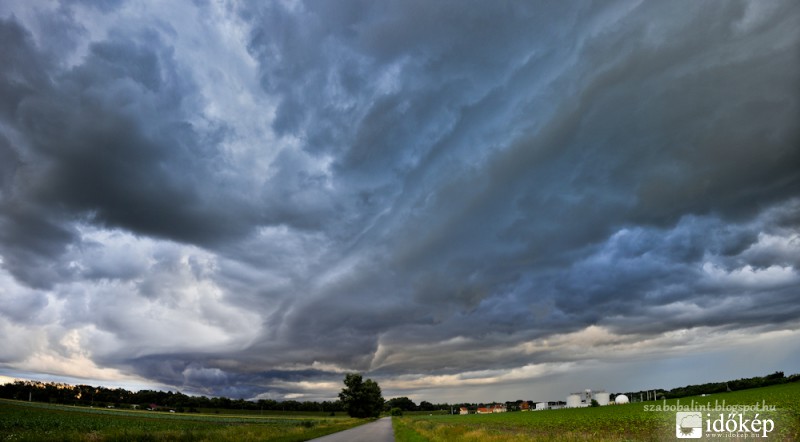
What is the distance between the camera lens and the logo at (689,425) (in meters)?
20.9

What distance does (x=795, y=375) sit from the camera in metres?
77.6

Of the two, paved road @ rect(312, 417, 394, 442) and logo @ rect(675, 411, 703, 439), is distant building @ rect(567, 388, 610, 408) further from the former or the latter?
logo @ rect(675, 411, 703, 439)

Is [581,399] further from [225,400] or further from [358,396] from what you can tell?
[225,400]

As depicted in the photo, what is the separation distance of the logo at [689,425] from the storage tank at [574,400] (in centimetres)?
11679

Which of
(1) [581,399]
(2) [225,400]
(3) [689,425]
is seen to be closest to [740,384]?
(1) [581,399]

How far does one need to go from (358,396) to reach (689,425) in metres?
115

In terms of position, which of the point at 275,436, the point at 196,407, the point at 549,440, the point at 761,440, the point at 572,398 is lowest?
the point at 196,407

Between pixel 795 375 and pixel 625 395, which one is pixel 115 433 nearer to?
pixel 795 375

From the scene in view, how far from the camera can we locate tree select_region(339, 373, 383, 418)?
126 m

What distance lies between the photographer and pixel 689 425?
71.6ft

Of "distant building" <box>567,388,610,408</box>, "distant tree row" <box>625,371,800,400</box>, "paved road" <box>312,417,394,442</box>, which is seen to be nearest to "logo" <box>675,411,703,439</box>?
"paved road" <box>312,417,394,442</box>

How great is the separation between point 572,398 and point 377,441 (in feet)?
380

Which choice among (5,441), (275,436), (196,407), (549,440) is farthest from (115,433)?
(196,407)

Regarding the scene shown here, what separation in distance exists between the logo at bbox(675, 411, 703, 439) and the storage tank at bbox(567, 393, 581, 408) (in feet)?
383
